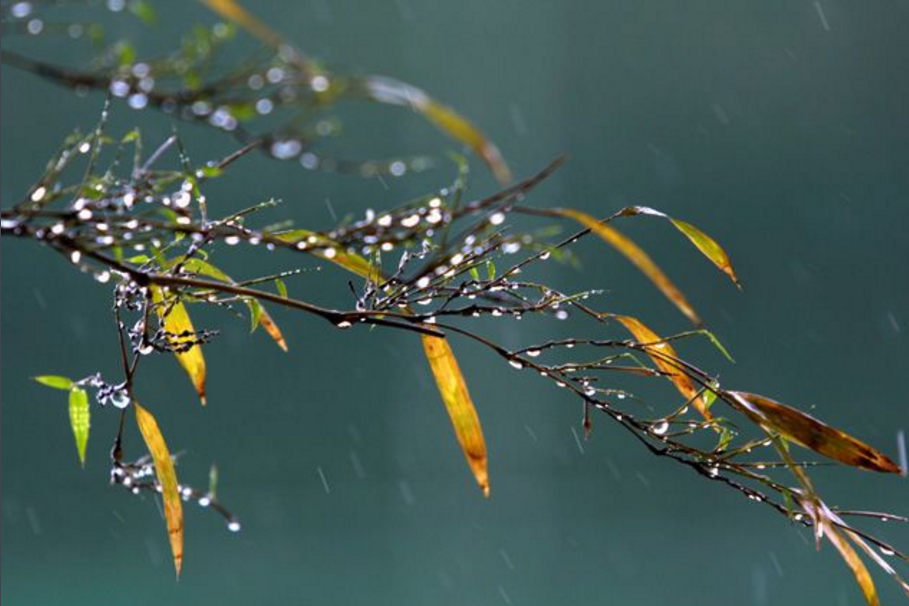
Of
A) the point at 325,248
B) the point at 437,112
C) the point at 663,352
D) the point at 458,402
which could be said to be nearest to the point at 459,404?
the point at 458,402

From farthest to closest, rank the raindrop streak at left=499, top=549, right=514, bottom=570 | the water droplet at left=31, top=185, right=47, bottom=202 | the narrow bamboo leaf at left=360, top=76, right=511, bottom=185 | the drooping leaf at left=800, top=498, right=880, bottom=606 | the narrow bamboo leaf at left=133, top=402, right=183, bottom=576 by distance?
the raindrop streak at left=499, top=549, right=514, bottom=570 < the narrow bamboo leaf at left=133, top=402, right=183, bottom=576 < the drooping leaf at left=800, top=498, right=880, bottom=606 < the water droplet at left=31, top=185, right=47, bottom=202 < the narrow bamboo leaf at left=360, top=76, right=511, bottom=185

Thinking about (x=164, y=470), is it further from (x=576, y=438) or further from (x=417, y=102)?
(x=576, y=438)

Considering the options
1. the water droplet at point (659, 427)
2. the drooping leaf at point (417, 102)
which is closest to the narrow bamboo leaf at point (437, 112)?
the drooping leaf at point (417, 102)

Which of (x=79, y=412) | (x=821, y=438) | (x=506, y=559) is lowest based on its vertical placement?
(x=506, y=559)

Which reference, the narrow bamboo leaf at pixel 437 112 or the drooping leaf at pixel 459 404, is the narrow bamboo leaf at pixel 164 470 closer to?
the drooping leaf at pixel 459 404

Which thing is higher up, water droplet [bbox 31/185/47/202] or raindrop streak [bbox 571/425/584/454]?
water droplet [bbox 31/185/47/202]

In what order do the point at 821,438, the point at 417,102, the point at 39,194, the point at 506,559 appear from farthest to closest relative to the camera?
the point at 506,559
the point at 821,438
the point at 39,194
the point at 417,102

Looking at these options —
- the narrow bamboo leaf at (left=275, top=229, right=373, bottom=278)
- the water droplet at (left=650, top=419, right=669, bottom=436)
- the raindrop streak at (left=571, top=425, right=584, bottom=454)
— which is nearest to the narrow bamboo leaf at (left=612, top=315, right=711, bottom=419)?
the water droplet at (left=650, top=419, right=669, bottom=436)

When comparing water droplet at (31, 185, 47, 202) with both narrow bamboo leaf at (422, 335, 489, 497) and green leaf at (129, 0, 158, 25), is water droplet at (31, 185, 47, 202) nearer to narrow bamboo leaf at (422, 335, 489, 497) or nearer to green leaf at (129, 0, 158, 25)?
green leaf at (129, 0, 158, 25)
